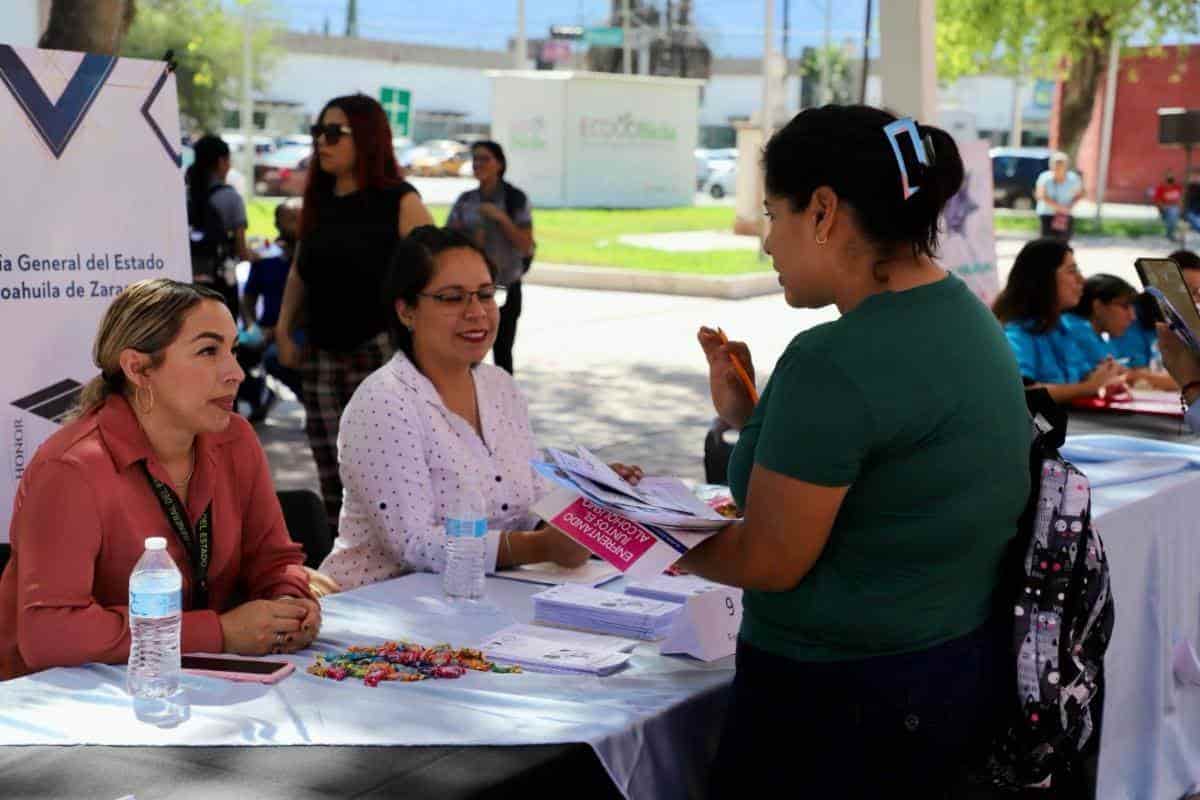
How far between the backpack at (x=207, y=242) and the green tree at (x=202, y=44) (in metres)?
32.8

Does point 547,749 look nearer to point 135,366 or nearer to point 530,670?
point 530,670

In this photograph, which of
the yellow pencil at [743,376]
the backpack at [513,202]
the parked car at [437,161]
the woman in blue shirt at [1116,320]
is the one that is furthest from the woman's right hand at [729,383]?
the parked car at [437,161]

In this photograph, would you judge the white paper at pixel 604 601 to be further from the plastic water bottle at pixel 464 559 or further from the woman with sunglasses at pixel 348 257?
the woman with sunglasses at pixel 348 257

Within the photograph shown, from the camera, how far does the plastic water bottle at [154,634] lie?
2.42 metres

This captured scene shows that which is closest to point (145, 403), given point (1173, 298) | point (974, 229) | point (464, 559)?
point (464, 559)

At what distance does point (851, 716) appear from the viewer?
2236mm

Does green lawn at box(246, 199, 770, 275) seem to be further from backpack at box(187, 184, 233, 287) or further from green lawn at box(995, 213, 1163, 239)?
backpack at box(187, 184, 233, 287)

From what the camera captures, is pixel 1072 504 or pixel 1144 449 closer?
pixel 1072 504

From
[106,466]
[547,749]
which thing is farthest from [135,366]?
[547,749]

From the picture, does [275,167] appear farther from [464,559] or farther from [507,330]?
[464,559]

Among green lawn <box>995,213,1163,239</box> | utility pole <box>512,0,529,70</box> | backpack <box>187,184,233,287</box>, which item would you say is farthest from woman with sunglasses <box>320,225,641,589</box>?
green lawn <box>995,213,1163,239</box>

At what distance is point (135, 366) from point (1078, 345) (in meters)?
5.31

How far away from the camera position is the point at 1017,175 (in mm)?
38406

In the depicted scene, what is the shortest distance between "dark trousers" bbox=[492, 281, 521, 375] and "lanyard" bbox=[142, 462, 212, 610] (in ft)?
21.8
